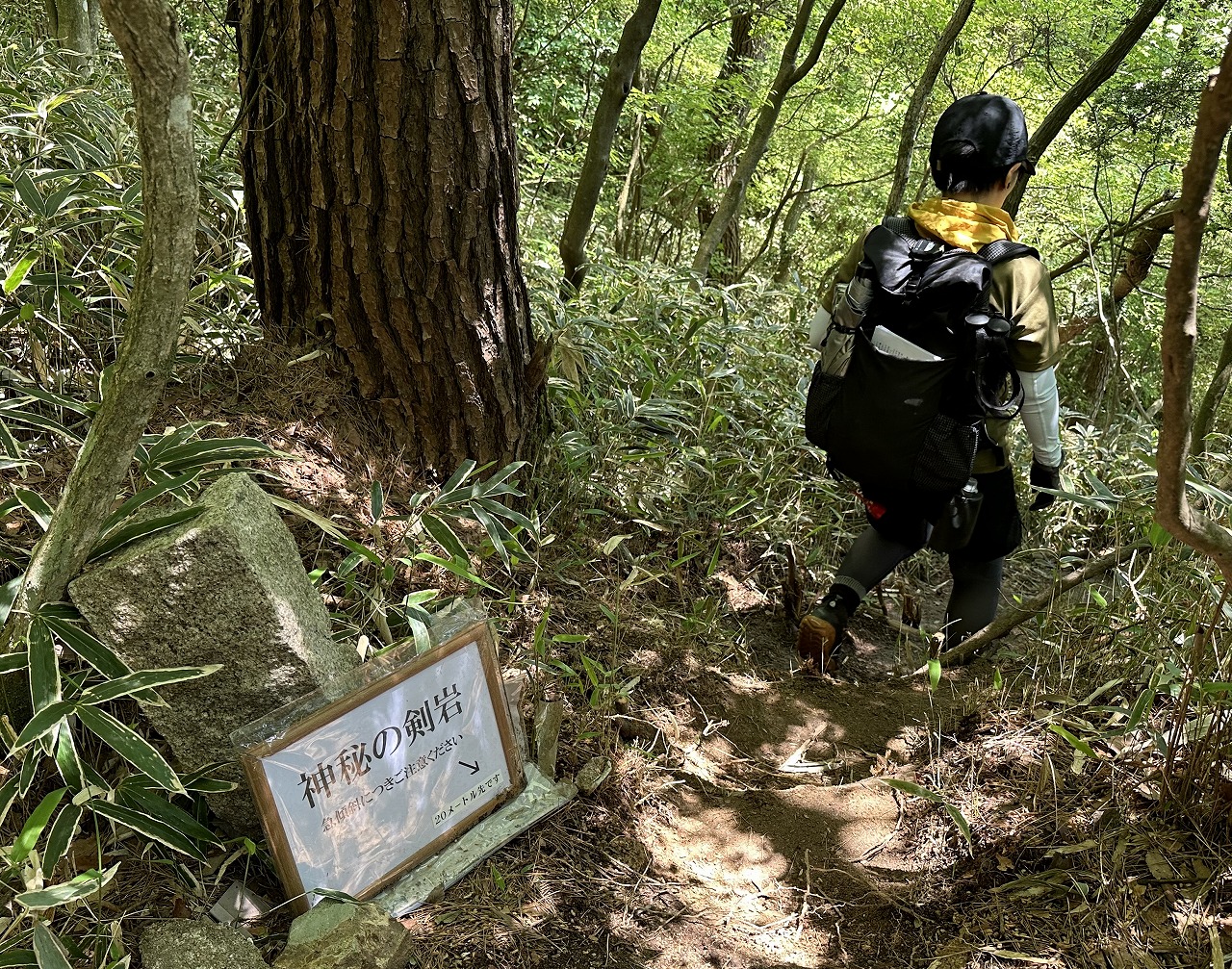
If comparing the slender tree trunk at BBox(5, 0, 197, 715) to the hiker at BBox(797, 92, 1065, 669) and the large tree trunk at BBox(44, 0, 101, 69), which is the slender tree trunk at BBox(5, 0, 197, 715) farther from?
the large tree trunk at BBox(44, 0, 101, 69)

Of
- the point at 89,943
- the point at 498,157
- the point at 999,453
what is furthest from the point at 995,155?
the point at 89,943

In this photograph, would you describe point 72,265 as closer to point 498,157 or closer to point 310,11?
point 310,11

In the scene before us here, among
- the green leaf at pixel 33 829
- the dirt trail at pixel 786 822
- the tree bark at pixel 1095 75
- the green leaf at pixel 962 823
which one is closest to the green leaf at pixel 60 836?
the green leaf at pixel 33 829

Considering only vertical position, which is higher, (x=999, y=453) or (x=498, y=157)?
(x=498, y=157)

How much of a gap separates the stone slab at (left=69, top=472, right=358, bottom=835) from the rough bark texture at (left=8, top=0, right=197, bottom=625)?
3.0 inches

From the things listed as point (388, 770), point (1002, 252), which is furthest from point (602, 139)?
point (388, 770)

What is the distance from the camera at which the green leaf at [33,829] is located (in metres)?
1.43

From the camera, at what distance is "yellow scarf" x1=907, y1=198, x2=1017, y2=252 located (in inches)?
98.3

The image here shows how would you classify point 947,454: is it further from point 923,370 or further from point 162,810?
point 162,810

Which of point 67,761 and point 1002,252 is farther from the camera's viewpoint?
point 1002,252

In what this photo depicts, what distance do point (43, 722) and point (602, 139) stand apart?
317 cm

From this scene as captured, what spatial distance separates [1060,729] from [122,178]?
9.94ft

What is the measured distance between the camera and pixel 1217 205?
5.72m

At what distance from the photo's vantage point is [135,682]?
1.56m
